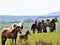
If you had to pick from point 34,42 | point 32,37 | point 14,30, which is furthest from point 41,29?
point 14,30

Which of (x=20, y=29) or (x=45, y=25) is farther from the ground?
(x=20, y=29)

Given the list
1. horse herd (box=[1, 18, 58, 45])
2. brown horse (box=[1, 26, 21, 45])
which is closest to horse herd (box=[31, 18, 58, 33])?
horse herd (box=[1, 18, 58, 45])

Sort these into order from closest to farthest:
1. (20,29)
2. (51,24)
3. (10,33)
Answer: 1. (20,29)
2. (10,33)
3. (51,24)

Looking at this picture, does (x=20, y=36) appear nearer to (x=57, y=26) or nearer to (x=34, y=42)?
(x=34, y=42)

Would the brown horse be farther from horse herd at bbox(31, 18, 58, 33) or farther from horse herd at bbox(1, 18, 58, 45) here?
horse herd at bbox(31, 18, 58, 33)

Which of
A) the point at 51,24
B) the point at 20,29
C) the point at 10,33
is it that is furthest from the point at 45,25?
the point at 20,29

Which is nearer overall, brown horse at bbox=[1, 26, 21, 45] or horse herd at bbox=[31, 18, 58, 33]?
brown horse at bbox=[1, 26, 21, 45]

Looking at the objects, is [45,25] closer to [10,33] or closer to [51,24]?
[51,24]

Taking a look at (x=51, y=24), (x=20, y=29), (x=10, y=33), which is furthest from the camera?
(x=51, y=24)

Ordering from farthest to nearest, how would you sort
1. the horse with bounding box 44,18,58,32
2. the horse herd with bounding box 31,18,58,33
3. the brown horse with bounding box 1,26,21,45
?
the horse with bounding box 44,18,58,32 < the horse herd with bounding box 31,18,58,33 < the brown horse with bounding box 1,26,21,45

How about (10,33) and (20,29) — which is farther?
(10,33)

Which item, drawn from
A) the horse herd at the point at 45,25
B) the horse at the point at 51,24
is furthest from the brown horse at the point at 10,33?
the horse at the point at 51,24

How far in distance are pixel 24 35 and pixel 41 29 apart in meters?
2.22

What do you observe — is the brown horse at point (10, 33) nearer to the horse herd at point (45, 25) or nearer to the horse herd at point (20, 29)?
the horse herd at point (20, 29)
